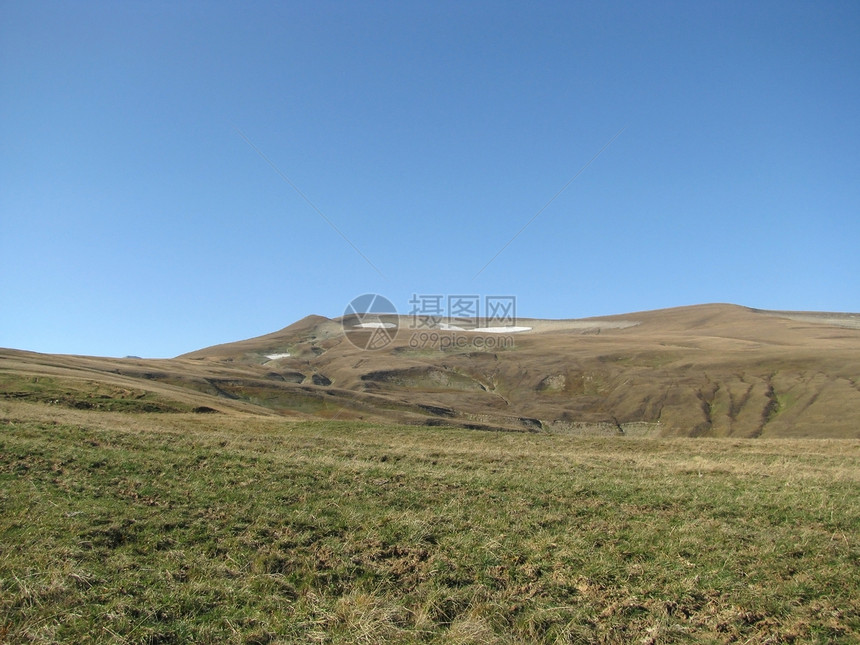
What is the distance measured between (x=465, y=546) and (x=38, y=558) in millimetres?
8418

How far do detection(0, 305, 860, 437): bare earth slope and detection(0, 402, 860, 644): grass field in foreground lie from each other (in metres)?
36.3

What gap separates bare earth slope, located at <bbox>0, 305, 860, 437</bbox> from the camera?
79.0m

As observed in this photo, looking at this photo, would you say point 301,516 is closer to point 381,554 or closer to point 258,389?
point 381,554

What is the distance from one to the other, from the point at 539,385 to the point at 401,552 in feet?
391

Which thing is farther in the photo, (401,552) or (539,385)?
(539,385)

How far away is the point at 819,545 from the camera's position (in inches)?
553

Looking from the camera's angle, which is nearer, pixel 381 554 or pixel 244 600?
pixel 244 600

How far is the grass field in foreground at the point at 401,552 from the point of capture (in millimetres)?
10258

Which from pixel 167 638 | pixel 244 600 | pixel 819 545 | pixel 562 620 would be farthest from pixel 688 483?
pixel 167 638

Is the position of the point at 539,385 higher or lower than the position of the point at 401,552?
higher

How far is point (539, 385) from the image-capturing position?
130m

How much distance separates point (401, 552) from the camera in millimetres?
13312

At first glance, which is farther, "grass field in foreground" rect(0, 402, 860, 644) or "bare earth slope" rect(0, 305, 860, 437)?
"bare earth slope" rect(0, 305, 860, 437)

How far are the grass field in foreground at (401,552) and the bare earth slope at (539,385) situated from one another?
36275 mm
